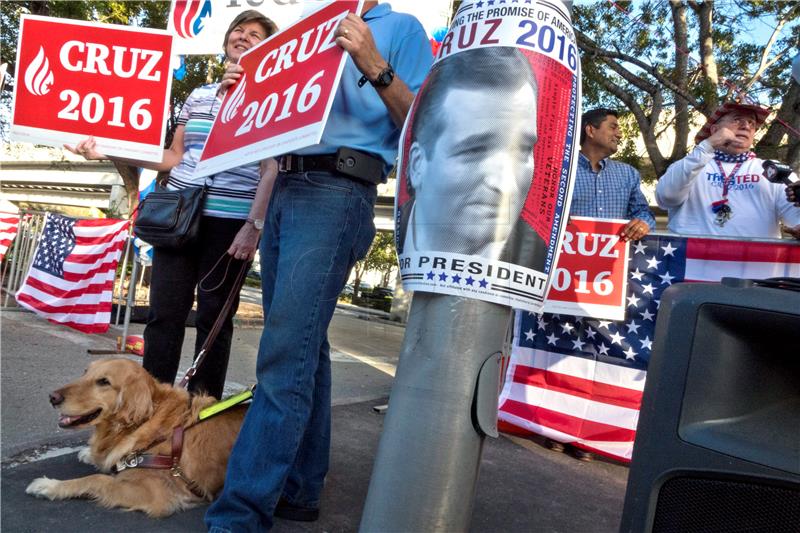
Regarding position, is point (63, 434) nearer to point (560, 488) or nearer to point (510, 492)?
point (510, 492)

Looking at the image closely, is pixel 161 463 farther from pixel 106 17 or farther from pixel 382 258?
pixel 382 258

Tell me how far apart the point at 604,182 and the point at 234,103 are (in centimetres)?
260

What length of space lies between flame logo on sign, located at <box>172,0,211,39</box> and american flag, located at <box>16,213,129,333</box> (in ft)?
7.22

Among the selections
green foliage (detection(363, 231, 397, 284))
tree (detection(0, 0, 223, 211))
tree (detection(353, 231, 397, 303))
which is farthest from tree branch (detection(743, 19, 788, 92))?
green foliage (detection(363, 231, 397, 284))

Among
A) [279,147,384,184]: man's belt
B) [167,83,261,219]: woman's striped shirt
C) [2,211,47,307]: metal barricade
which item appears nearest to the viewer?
[279,147,384,184]: man's belt

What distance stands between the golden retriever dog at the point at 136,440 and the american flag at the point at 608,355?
2123 mm

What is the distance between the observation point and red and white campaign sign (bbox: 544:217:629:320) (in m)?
3.74

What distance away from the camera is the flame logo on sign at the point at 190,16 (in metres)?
6.43

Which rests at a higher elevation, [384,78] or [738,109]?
[738,109]

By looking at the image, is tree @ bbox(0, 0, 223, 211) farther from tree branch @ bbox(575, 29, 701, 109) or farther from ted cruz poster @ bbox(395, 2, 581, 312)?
ted cruz poster @ bbox(395, 2, 581, 312)

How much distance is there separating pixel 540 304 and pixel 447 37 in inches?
29.2

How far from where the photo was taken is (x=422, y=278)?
56.6 inches

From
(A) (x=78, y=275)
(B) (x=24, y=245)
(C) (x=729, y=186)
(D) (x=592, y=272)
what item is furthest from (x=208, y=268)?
(B) (x=24, y=245)

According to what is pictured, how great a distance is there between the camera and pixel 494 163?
1.39 meters
